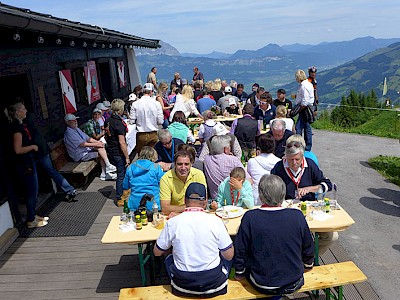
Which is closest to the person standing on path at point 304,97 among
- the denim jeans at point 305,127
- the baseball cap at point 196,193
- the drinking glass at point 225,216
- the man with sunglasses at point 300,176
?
the denim jeans at point 305,127

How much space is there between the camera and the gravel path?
4457mm

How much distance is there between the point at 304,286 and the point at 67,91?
6588mm

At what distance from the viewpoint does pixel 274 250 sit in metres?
2.96

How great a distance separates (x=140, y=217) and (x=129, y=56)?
41.7ft

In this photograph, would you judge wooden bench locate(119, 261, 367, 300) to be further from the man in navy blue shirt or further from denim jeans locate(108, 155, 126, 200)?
denim jeans locate(108, 155, 126, 200)

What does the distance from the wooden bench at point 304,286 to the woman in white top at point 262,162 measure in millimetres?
1396

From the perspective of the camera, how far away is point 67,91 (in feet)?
26.5

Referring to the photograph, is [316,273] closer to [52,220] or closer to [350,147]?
[52,220]

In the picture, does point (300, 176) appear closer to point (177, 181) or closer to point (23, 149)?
point (177, 181)

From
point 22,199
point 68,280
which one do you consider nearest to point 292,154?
point 68,280

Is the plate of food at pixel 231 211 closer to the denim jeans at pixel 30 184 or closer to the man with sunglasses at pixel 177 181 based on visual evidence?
the man with sunglasses at pixel 177 181

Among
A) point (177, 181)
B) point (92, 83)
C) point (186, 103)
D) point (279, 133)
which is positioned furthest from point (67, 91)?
point (177, 181)

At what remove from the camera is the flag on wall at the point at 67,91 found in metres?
7.86

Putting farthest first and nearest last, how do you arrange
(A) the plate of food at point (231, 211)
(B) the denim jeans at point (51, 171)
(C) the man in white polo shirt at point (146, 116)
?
1. (C) the man in white polo shirt at point (146, 116)
2. (B) the denim jeans at point (51, 171)
3. (A) the plate of food at point (231, 211)
